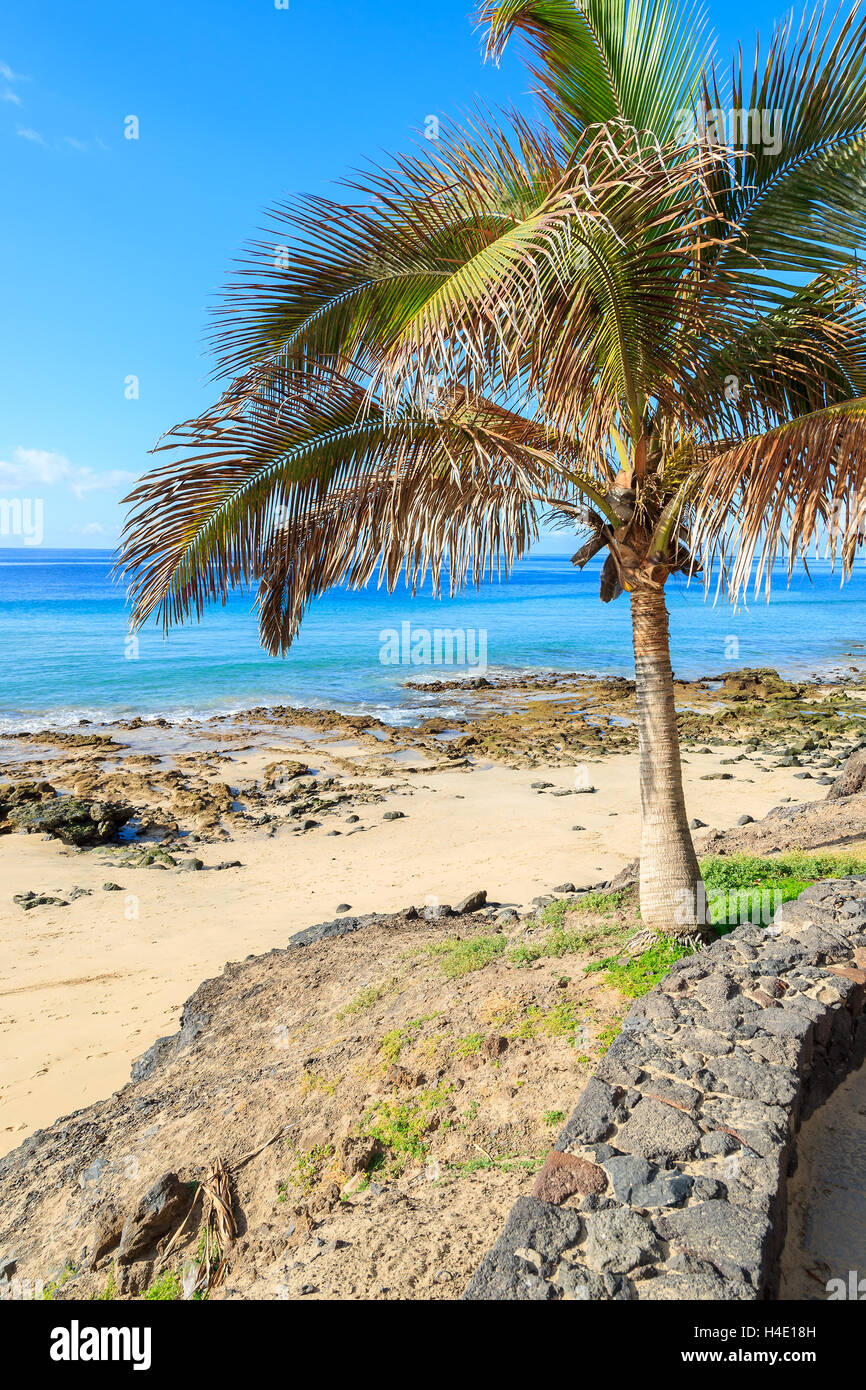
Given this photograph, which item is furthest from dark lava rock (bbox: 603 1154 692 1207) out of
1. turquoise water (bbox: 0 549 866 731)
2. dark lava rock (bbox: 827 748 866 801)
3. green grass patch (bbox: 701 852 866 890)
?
dark lava rock (bbox: 827 748 866 801)

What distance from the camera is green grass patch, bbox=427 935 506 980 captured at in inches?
239

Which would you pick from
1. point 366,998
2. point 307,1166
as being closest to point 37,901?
point 366,998

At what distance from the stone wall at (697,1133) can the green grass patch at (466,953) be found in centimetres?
191

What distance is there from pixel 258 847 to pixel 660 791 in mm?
8206

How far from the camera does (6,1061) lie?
6.48 metres

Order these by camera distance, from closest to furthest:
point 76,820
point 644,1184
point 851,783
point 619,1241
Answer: point 619,1241 < point 644,1184 < point 851,783 < point 76,820

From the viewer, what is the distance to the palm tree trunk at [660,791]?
538 centimetres

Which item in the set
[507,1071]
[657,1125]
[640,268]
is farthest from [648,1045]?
[640,268]

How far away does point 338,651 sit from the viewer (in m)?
39.8

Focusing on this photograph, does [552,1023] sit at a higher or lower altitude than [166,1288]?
higher

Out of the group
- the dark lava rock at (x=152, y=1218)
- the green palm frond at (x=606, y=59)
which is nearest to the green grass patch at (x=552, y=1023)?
the dark lava rock at (x=152, y=1218)

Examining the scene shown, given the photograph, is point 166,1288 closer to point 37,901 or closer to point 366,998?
point 366,998

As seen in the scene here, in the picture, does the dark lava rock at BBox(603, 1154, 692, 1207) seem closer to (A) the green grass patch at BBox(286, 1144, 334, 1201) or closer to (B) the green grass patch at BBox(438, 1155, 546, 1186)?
(B) the green grass patch at BBox(438, 1155, 546, 1186)

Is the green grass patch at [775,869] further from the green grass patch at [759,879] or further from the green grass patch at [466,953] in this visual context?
the green grass patch at [466,953]
